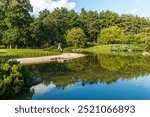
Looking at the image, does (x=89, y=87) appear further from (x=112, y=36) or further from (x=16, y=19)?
(x=112, y=36)

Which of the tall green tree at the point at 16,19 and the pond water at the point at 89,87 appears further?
the tall green tree at the point at 16,19

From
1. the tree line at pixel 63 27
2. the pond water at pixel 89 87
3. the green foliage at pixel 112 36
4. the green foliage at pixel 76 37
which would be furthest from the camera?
the green foliage at pixel 112 36

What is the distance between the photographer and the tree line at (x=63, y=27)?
64875 mm

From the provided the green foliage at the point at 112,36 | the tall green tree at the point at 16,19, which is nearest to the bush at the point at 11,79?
the tall green tree at the point at 16,19

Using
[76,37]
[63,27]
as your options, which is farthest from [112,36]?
[63,27]

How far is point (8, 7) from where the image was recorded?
211 feet

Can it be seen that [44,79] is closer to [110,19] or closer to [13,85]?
[13,85]

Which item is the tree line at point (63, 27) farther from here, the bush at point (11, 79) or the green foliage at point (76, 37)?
the bush at point (11, 79)

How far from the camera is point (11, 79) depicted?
70.8 feet

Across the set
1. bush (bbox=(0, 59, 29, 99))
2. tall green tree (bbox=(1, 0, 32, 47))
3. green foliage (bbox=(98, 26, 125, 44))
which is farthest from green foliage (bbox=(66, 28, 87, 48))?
bush (bbox=(0, 59, 29, 99))

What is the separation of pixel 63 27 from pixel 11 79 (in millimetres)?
73187

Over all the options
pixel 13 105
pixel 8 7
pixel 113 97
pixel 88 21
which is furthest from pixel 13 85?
pixel 88 21

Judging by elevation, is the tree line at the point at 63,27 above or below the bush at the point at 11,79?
above

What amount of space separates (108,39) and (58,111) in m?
81.6
